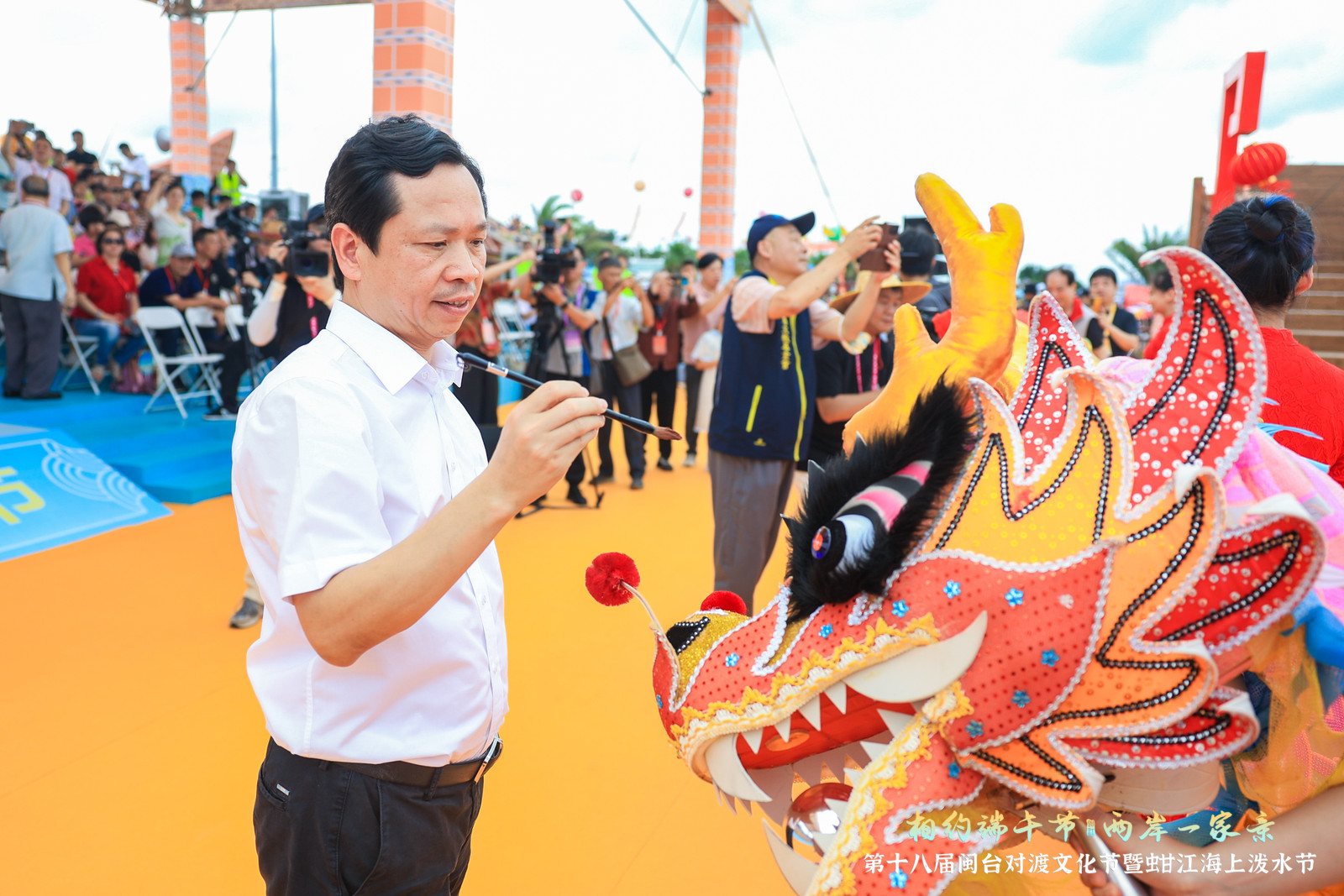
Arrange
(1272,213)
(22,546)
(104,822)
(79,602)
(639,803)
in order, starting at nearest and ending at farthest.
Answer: (1272,213), (104,822), (639,803), (79,602), (22,546)

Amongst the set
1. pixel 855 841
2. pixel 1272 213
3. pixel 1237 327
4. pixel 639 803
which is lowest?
pixel 639 803

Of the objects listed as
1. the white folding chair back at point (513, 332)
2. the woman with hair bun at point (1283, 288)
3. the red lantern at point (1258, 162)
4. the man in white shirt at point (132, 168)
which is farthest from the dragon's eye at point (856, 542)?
the man in white shirt at point (132, 168)

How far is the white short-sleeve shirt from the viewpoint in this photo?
85cm

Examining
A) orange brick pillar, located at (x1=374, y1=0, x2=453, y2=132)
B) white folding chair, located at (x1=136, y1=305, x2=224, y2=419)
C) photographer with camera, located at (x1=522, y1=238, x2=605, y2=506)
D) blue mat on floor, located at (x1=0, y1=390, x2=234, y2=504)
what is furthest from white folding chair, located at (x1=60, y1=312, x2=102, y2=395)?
photographer with camera, located at (x1=522, y1=238, x2=605, y2=506)

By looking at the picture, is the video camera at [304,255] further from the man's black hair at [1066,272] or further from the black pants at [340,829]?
the man's black hair at [1066,272]

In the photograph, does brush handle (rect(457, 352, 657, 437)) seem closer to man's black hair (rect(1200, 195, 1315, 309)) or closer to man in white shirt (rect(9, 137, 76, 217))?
man's black hair (rect(1200, 195, 1315, 309))

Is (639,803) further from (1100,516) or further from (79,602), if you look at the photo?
(79,602)

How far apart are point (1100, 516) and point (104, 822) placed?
218 cm

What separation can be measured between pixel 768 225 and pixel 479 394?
1.76 m

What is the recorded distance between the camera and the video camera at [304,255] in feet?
9.12

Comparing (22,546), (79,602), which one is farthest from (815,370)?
(22,546)

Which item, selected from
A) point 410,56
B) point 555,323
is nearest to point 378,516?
point 555,323

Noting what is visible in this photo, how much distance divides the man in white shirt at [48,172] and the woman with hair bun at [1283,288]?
7328mm

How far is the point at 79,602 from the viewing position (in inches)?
124
